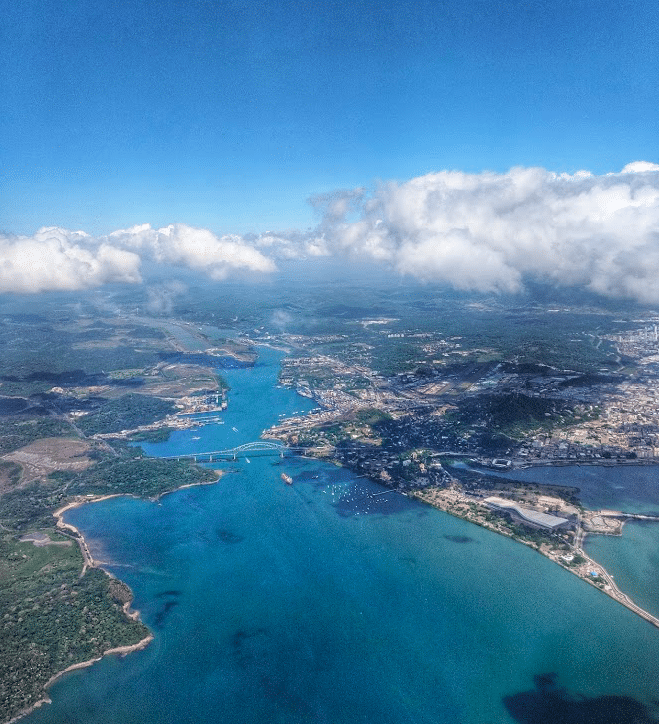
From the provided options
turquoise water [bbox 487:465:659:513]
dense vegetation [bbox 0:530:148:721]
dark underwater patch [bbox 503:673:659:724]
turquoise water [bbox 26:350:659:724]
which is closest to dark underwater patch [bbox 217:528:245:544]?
turquoise water [bbox 26:350:659:724]

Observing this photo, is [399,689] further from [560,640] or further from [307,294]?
[307,294]

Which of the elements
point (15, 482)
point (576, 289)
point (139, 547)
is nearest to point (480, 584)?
point (139, 547)

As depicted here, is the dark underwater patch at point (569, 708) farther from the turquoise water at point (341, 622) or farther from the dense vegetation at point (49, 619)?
the dense vegetation at point (49, 619)

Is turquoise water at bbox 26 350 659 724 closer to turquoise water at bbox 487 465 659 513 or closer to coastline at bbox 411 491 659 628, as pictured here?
coastline at bbox 411 491 659 628

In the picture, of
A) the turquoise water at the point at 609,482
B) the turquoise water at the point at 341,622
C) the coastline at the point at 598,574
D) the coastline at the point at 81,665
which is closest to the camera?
the coastline at the point at 81,665

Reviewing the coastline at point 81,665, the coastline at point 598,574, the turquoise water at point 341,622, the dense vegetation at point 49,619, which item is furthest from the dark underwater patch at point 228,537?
the coastline at point 598,574

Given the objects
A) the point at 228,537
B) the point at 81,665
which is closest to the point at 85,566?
the point at 81,665
